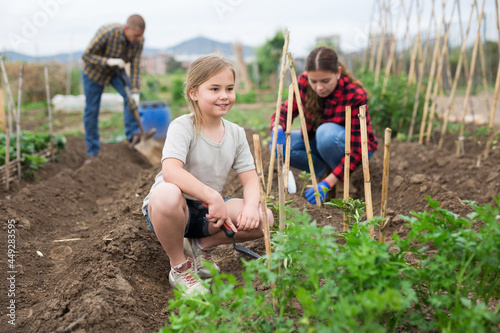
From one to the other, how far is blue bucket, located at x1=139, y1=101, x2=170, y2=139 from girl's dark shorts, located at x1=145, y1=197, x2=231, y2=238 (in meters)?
4.26

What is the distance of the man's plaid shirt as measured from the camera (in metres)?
5.04

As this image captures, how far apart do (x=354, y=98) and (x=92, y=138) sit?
3547 mm

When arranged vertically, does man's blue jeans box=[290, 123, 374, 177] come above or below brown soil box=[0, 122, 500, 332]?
above

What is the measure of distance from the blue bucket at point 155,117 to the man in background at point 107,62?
0.64 m

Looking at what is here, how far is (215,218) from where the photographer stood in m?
1.96

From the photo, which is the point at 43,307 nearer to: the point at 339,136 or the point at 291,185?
the point at 291,185

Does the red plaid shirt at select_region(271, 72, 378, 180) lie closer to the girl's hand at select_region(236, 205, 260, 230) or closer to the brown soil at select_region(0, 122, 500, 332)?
the brown soil at select_region(0, 122, 500, 332)

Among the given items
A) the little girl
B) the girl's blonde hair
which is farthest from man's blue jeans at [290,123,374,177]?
the girl's blonde hair

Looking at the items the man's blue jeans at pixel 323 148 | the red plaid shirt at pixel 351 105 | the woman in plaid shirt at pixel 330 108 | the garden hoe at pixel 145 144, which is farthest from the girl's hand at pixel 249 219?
the garden hoe at pixel 145 144

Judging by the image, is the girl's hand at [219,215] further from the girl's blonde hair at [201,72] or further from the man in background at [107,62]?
the man in background at [107,62]

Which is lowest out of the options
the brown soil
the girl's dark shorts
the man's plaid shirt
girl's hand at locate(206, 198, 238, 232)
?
Answer: the brown soil

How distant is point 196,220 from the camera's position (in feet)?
7.14

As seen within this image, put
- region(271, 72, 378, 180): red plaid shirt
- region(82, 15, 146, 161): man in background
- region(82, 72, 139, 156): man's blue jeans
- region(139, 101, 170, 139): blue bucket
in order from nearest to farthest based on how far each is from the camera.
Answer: region(271, 72, 378, 180): red plaid shirt
region(82, 15, 146, 161): man in background
region(82, 72, 139, 156): man's blue jeans
region(139, 101, 170, 139): blue bucket

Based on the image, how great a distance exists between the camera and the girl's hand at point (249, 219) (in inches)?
79.0
